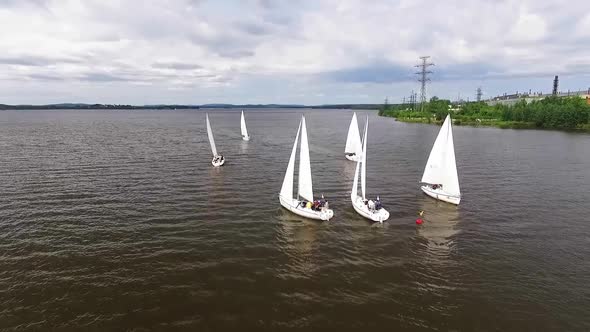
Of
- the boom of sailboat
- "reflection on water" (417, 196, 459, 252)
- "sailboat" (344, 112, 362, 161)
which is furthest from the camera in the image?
"sailboat" (344, 112, 362, 161)

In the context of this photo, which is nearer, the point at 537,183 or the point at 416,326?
the point at 416,326

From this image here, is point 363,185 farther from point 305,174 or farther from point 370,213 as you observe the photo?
point 305,174

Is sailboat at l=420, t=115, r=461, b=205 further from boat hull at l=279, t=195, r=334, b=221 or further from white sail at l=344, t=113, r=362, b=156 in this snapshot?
white sail at l=344, t=113, r=362, b=156

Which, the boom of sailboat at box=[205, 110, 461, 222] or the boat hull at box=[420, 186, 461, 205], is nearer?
the boom of sailboat at box=[205, 110, 461, 222]

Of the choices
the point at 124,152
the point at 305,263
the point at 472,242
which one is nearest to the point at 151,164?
the point at 124,152

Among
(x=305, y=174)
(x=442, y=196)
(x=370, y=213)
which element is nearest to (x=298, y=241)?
(x=370, y=213)

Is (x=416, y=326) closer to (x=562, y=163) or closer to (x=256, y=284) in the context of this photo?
(x=256, y=284)

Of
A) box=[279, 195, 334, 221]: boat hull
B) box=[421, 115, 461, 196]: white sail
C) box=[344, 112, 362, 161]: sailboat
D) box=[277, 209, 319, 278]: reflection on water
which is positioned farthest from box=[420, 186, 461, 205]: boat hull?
box=[344, 112, 362, 161]: sailboat
